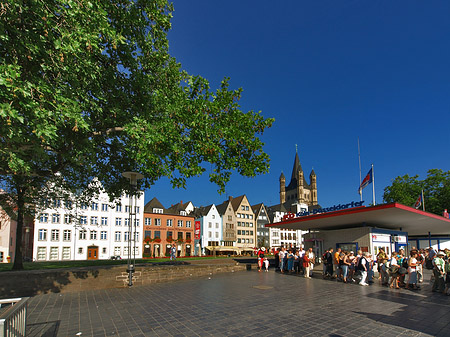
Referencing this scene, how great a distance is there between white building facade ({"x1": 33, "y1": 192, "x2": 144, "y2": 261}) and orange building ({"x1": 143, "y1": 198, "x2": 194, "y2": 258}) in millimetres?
1842

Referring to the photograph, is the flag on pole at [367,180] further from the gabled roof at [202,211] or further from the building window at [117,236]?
the gabled roof at [202,211]

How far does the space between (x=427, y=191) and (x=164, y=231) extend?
51787 millimetres

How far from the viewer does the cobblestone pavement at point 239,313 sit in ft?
22.2

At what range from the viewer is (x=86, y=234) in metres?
55.1

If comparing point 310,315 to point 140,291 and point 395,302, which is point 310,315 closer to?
point 395,302

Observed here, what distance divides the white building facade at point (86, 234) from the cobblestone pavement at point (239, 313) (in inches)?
1529

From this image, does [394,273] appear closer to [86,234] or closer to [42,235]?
[42,235]

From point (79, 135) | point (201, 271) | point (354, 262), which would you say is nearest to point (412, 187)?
point (354, 262)

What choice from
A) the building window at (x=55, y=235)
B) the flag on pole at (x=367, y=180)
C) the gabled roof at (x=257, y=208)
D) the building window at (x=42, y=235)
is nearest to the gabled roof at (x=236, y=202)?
the gabled roof at (x=257, y=208)

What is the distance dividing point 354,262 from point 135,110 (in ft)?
44.4

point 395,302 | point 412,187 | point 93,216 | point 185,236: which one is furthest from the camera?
point 185,236

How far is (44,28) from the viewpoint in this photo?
7.47 m

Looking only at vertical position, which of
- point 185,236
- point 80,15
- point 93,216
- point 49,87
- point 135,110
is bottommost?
point 185,236

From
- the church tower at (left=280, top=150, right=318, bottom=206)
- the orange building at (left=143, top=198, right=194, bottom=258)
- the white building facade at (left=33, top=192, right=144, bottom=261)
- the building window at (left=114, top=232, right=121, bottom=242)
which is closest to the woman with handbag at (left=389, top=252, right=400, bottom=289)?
the white building facade at (left=33, top=192, right=144, bottom=261)
